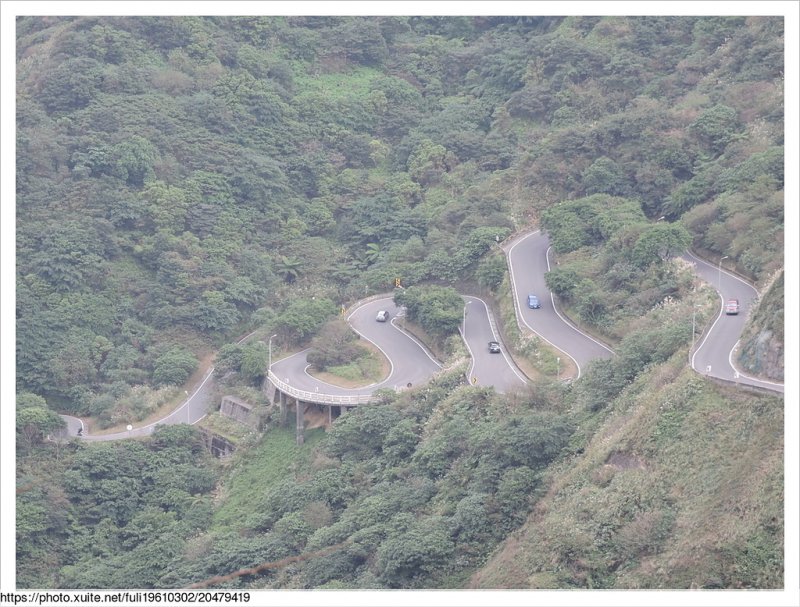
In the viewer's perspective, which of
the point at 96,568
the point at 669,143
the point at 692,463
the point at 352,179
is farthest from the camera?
the point at 352,179

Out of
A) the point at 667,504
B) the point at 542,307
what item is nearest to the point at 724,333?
the point at 667,504

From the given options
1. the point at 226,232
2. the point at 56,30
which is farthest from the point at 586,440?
the point at 56,30

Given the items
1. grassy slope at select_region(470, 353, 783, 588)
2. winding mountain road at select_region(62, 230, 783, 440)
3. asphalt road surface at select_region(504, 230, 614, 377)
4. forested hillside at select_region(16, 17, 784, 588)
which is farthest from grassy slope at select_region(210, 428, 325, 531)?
grassy slope at select_region(470, 353, 783, 588)

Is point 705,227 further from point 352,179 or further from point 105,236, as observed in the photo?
point 105,236

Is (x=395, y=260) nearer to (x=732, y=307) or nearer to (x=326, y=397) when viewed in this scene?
(x=326, y=397)

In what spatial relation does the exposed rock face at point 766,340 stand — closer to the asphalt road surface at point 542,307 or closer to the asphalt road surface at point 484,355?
the asphalt road surface at point 484,355

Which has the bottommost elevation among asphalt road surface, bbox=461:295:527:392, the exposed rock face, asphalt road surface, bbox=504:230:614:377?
asphalt road surface, bbox=461:295:527:392

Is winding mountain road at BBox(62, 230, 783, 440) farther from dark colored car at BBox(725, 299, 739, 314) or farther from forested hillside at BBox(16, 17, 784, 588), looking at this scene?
forested hillside at BBox(16, 17, 784, 588)
